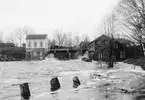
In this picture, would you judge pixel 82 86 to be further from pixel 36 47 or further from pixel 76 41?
pixel 76 41

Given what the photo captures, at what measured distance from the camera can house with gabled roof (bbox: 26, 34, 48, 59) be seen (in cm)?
5878

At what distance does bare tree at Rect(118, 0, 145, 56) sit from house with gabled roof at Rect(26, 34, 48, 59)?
36.4 metres

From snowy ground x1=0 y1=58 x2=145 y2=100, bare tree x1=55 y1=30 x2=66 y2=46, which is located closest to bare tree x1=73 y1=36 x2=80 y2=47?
bare tree x1=55 y1=30 x2=66 y2=46

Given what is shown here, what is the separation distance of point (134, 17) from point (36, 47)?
133ft

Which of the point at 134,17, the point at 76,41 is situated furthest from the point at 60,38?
the point at 134,17

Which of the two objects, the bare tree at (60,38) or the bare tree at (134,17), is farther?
the bare tree at (60,38)

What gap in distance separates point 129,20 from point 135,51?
27.0 metres

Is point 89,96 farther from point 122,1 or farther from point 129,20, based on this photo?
point 122,1

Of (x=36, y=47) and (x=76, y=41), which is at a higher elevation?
(x=76, y=41)

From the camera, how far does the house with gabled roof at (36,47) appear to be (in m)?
58.8

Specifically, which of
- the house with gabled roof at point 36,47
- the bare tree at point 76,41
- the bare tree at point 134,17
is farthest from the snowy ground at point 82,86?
the bare tree at point 76,41

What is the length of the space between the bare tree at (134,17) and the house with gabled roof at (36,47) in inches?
1432

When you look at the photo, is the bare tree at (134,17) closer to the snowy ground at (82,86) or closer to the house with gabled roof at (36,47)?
the snowy ground at (82,86)

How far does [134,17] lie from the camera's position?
24.4 metres
